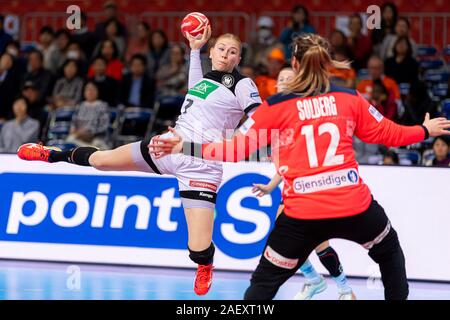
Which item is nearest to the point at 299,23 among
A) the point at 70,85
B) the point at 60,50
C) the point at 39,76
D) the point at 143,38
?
the point at 143,38

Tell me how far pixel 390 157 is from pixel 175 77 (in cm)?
396

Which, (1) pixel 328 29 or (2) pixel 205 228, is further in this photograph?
(1) pixel 328 29

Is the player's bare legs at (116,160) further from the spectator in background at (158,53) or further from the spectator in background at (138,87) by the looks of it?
the spectator in background at (158,53)

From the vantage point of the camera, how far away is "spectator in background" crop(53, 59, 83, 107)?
1430 cm

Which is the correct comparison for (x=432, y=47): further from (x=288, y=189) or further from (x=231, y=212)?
(x=288, y=189)

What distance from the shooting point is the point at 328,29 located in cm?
1576

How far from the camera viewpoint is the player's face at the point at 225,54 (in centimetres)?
752

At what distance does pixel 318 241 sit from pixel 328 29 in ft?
33.4

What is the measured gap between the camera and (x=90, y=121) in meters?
13.2

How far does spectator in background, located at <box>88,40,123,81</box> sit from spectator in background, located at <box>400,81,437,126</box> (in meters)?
4.31

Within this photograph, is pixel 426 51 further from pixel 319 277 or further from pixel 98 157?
pixel 98 157

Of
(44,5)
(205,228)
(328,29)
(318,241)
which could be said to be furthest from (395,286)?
(44,5)

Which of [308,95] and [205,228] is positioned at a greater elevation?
[308,95]
